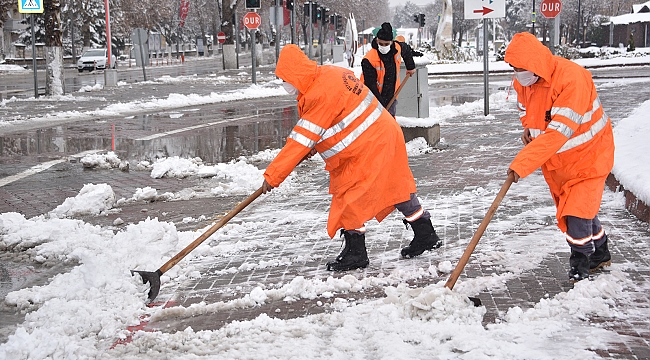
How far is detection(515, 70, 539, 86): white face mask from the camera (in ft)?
14.4

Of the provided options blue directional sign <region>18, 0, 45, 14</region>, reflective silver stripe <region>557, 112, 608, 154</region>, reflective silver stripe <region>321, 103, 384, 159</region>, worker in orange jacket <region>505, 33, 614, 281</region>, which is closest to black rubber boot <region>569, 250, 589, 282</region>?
worker in orange jacket <region>505, 33, 614, 281</region>

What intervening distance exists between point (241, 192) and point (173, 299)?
3.25 m

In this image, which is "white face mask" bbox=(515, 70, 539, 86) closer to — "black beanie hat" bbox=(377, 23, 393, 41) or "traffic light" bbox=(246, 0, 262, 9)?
"black beanie hat" bbox=(377, 23, 393, 41)

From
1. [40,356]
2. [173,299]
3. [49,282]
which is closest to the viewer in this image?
[40,356]

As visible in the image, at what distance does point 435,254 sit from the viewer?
536cm

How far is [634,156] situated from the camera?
7180 mm

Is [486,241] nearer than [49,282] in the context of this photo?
No

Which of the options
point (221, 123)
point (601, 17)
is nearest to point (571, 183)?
point (221, 123)

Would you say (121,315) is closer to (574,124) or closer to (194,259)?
(194,259)

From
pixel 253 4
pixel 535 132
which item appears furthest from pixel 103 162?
pixel 253 4

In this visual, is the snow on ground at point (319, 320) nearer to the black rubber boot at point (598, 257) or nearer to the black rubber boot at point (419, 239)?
the black rubber boot at point (598, 257)

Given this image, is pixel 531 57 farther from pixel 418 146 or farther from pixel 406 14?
pixel 406 14

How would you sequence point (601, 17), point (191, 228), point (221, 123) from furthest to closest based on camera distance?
1. point (601, 17)
2. point (221, 123)
3. point (191, 228)

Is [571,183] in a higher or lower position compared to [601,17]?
lower
